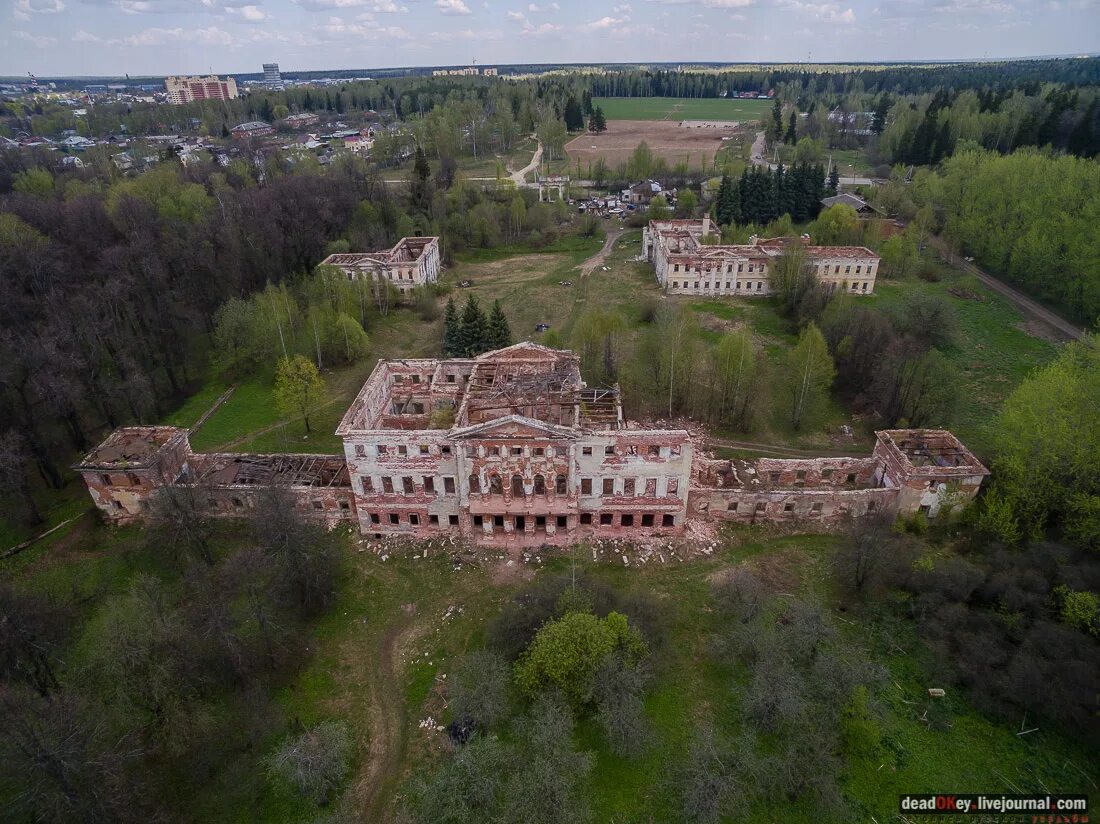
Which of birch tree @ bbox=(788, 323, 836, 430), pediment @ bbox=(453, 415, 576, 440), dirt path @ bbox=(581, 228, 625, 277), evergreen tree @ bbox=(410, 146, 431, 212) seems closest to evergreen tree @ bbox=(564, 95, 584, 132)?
dirt path @ bbox=(581, 228, 625, 277)

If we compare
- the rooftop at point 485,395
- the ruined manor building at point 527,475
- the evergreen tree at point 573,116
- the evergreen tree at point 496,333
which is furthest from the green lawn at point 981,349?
the evergreen tree at point 573,116

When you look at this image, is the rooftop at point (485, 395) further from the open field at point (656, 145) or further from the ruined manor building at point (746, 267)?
the open field at point (656, 145)

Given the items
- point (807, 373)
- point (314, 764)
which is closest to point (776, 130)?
point (807, 373)

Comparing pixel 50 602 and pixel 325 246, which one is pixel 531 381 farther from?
pixel 325 246

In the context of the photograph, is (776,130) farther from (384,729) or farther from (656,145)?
(384,729)

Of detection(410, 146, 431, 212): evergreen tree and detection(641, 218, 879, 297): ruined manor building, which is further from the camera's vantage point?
detection(410, 146, 431, 212): evergreen tree

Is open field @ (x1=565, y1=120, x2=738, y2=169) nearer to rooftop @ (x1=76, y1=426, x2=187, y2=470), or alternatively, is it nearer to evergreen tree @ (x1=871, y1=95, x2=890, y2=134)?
evergreen tree @ (x1=871, y1=95, x2=890, y2=134)

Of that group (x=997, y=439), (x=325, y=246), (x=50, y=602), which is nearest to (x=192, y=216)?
(x=325, y=246)
